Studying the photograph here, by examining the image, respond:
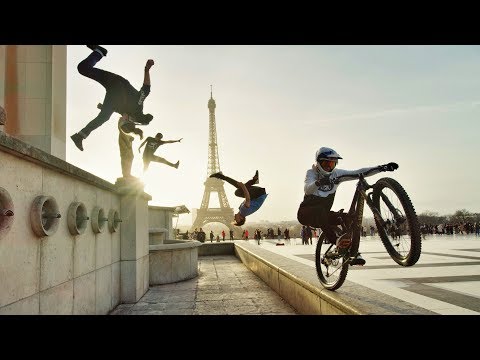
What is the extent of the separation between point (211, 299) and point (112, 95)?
13.8 feet

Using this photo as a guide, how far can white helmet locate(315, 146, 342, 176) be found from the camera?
13.9ft

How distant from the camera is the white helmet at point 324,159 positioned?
166 inches

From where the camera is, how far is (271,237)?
3631cm

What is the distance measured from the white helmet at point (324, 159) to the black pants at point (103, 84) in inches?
147

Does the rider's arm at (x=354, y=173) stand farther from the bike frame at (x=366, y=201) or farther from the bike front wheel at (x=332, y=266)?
the bike front wheel at (x=332, y=266)

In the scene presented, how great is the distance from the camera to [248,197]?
4.62m

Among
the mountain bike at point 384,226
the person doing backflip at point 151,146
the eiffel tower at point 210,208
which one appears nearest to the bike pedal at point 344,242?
the mountain bike at point 384,226

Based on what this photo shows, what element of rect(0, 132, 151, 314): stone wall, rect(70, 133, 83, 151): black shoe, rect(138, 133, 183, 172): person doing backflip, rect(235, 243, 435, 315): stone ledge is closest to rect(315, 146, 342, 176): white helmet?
rect(235, 243, 435, 315): stone ledge

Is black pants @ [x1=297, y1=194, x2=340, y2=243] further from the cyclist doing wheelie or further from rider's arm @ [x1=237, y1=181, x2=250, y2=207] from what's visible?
rider's arm @ [x1=237, y1=181, x2=250, y2=207]

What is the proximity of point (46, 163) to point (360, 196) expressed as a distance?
349 centimetres

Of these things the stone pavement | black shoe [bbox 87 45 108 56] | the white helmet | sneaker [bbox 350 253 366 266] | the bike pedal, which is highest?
black shoe [bbox 87 45 108 56]

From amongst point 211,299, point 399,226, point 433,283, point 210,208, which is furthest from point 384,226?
point 210,208
